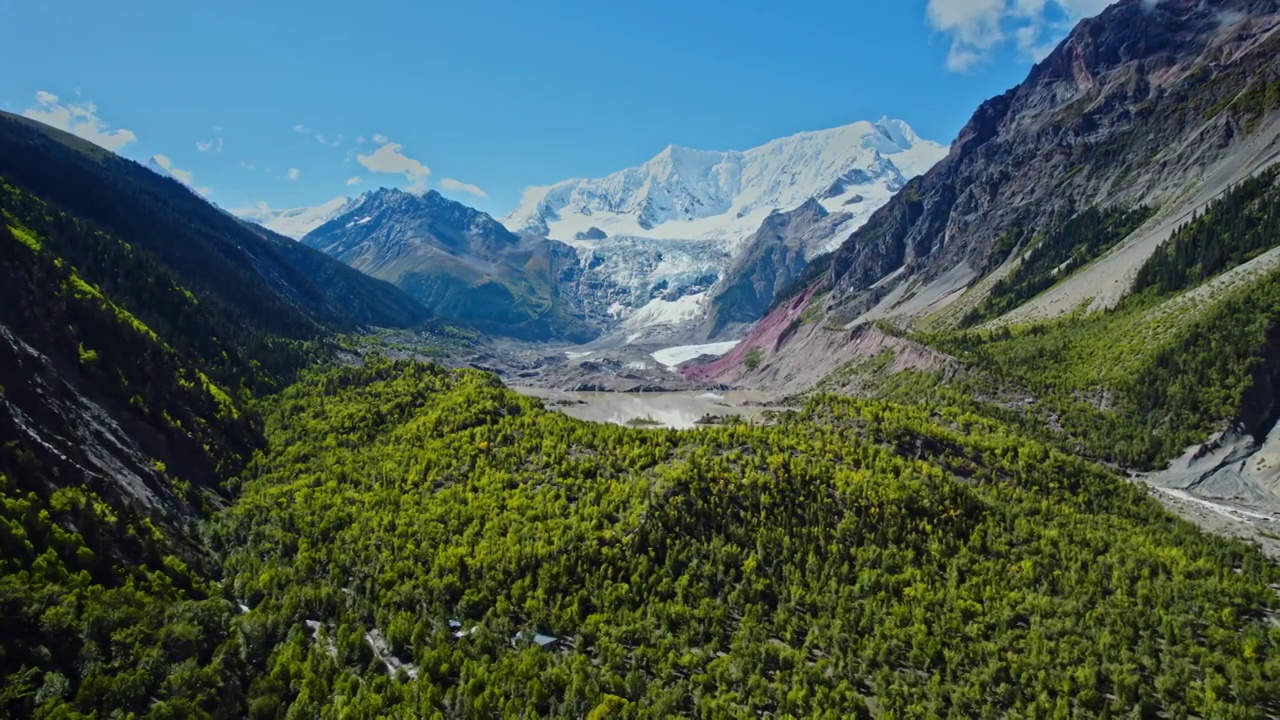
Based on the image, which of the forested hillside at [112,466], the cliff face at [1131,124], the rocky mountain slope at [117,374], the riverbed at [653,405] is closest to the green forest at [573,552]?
the forested hillside at [112,466]

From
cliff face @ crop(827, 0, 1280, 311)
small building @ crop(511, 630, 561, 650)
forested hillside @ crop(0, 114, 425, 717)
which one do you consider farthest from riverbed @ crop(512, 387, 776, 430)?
cliff face @ crop(827, 0, 1280, 311)

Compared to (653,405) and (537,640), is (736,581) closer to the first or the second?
(537,640)

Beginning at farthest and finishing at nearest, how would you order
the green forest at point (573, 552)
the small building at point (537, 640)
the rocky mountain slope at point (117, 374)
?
the rocky mountain slope at point (117, 374) < the small building at point (537, 640) < the green forest at point (573, 552)

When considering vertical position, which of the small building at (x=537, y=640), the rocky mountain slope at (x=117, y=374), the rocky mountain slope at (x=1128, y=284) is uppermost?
the rocky mountain slope at (x=1128, y=284)

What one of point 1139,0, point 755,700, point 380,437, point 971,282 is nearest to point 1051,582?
point 755,700

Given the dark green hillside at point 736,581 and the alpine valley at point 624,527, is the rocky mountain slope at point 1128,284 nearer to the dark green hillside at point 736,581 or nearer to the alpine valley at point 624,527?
the alpine valley at point 624,527

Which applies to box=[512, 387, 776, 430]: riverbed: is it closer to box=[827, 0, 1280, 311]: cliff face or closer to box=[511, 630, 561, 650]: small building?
box=[511, 630, 561, 650]: small building
